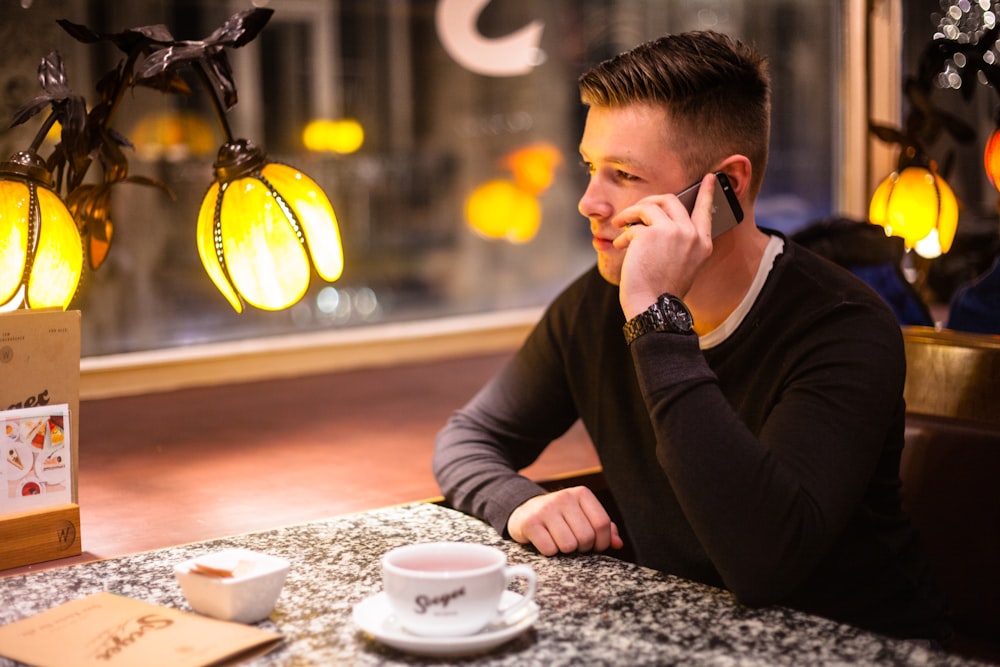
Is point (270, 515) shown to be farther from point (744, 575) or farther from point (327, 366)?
point (327, 366)

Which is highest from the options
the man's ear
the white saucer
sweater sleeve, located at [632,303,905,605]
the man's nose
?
the man's ear

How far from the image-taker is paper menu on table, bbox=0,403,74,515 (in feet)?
4.38

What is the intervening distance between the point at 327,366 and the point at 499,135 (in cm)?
381

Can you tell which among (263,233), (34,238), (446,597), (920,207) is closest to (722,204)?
(263,233)

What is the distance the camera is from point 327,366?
2.98 m

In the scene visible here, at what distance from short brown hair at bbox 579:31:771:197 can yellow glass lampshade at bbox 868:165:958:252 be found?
2.88 feet

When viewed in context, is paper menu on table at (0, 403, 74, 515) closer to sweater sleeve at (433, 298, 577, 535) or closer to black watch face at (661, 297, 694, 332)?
sweater sleeve at (433, 298, 577, 535)

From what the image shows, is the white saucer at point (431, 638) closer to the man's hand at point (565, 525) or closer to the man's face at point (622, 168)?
the man's hand at point (565, 525)

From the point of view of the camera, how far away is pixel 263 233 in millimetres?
1340

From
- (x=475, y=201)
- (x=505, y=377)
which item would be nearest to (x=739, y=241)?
(x=505, y=377)

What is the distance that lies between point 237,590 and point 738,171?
0.89 meters

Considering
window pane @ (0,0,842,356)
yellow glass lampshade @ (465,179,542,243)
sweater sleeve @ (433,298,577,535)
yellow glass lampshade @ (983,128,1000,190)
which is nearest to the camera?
sweater sleeve @ (433,298,577,535)

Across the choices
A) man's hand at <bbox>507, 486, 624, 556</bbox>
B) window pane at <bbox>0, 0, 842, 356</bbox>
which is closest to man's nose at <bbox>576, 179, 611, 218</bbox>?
man's hand at <bbox>507, 486, 624, 556</bbox>

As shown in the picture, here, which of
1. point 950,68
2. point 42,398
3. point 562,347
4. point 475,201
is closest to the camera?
point 42,398
